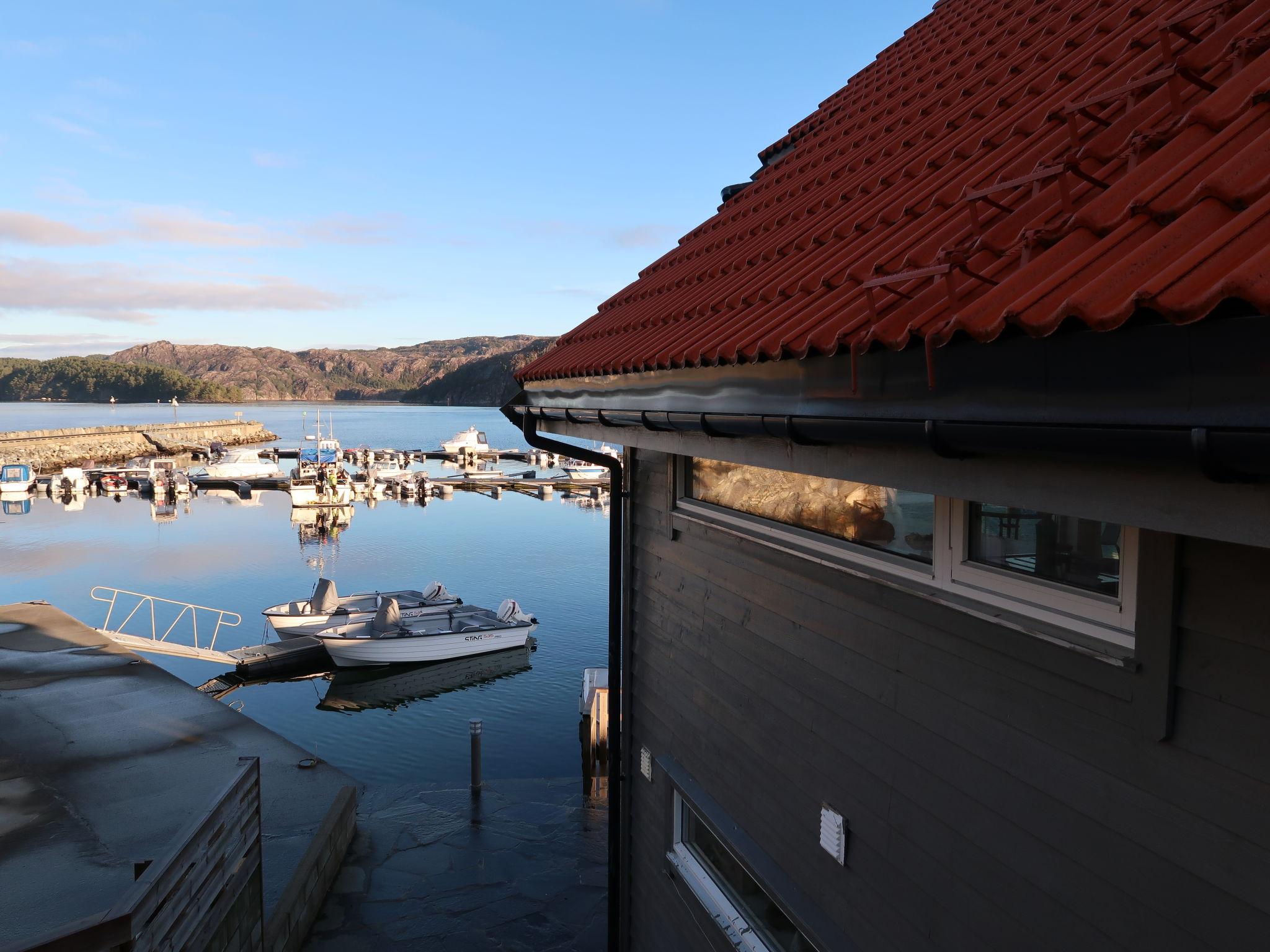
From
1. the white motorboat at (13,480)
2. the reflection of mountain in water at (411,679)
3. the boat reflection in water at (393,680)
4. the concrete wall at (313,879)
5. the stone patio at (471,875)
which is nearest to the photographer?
the concrete wall at (313,879)

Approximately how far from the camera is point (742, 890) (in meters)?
3.95

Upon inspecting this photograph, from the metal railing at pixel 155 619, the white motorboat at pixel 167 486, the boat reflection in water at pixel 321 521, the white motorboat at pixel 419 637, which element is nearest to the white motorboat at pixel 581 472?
the boat reflection in water at pixel 321 521

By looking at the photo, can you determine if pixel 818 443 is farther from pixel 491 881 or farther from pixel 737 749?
pixel 491 881

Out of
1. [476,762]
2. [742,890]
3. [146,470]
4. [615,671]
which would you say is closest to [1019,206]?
[742,890]

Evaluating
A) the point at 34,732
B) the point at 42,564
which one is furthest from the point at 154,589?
the point at 34,732

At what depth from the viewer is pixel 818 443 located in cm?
215

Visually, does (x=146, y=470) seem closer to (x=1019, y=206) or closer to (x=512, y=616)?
(x=512, y=616)

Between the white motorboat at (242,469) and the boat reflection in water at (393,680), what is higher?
the white motorboat at (242,469)

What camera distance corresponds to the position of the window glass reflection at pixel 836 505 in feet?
8.70

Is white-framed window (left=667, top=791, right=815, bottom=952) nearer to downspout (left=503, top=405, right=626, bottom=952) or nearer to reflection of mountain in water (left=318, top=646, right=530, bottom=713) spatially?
downspout (left=503, top=405, right=626, bottom=952)

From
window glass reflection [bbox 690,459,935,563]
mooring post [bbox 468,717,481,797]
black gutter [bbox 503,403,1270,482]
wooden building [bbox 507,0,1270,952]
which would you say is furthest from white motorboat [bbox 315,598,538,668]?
black gutter [bbox 503,403,1270,482]

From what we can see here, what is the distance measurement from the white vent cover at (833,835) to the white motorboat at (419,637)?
18751 millimetres

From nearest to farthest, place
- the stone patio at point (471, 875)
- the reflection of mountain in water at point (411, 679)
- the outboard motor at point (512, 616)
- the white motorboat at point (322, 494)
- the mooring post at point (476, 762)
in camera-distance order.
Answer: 1. the stone patio at point (471, 875)
2. the mooring post at point (476, 762)
3. the reflection of mountain in water at point (411, 679)
4. the outboard motor at point (512, 616)
5. the white motorboat at point (322, 494)

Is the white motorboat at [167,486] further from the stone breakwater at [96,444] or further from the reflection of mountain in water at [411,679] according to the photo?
the reflection of mountain in water at [411,679]
